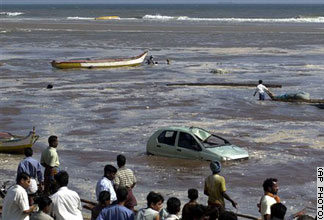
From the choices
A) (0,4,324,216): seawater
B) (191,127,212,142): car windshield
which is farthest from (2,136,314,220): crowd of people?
(191,127,212,142): car windshield

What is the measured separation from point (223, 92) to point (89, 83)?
9057 millimetres

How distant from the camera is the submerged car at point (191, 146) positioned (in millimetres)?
22781

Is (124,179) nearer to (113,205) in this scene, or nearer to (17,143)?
(113,205)

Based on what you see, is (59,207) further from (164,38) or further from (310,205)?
(164,38)

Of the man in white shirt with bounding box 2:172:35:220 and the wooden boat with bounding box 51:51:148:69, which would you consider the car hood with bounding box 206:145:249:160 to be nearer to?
the man in white shirt with bounding box 2:172:35:220

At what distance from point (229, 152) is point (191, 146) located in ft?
3.87

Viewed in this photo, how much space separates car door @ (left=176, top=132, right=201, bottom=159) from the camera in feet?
75.4

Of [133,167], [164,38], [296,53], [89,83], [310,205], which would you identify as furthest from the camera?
[164,38]

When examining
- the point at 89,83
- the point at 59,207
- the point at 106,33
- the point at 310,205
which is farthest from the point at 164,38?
the point at 59,207

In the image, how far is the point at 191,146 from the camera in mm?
23156

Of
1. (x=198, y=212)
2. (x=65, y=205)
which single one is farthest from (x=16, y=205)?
(x=198, y=212)

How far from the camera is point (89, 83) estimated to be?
149 ft

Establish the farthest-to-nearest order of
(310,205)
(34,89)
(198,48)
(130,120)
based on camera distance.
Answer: (198,48) → (34,89) → (130,120) → (310,205)

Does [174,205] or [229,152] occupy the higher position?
[174,205]
